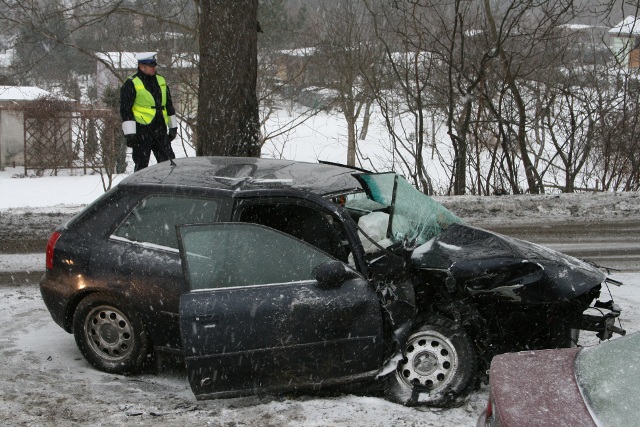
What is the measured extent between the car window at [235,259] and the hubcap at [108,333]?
96 cm

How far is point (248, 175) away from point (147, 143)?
4499 mm

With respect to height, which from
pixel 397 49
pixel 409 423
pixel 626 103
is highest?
pixel 397 49

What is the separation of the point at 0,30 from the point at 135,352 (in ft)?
34.8

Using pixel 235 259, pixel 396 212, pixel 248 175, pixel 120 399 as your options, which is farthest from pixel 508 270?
pixel 120 399

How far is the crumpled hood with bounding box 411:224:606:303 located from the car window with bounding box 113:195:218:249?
155 centimetres

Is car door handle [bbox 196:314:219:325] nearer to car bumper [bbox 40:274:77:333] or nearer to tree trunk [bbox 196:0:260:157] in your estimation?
car bumper [bbox 40:274:77:333]

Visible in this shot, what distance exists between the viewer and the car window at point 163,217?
5879mm

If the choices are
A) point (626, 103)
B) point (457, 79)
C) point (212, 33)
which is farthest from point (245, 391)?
point (626, 103)

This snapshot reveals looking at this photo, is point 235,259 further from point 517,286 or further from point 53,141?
point 53,141

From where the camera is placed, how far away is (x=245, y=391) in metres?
5.27

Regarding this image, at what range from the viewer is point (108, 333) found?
6.04m

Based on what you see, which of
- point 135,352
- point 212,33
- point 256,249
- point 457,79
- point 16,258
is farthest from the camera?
point 457,79

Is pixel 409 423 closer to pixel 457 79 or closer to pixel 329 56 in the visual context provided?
pixel 457 79

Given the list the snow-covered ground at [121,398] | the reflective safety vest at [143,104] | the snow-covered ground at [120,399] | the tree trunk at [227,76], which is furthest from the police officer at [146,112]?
the snow-covered ground at [120,399]
